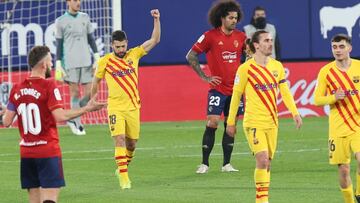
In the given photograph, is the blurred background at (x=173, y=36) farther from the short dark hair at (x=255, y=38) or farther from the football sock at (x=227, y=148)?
the short dark hair at (x=255, y=38)

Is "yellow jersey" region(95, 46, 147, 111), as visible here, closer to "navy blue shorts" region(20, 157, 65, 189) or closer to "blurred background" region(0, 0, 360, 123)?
"navy blue shorts" region(20, 157, 65, 189)

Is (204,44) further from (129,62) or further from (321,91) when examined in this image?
(321,91)

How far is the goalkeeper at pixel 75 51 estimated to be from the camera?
22172 millimetres

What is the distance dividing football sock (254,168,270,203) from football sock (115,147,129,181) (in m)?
2.42

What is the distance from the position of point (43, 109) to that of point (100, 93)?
1472 centimetres

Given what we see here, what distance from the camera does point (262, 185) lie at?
12438 millimetres

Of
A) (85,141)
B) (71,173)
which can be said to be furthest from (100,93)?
(71,173)

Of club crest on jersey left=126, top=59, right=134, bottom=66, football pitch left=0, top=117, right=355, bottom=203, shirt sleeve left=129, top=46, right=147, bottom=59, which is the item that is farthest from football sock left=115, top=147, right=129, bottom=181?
shirt sleeve left=129, top=46, right=147, bottom=59

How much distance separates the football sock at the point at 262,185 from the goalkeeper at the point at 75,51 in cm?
995

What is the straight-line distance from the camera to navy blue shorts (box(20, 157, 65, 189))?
1058 cm

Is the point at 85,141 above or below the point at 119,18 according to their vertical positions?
below

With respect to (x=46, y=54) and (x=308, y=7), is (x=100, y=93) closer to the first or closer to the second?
(x=308, y=7)

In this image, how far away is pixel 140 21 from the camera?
2655cm

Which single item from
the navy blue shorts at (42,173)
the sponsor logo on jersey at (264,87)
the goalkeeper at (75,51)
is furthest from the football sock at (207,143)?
the goalkeeper at (75,51)
